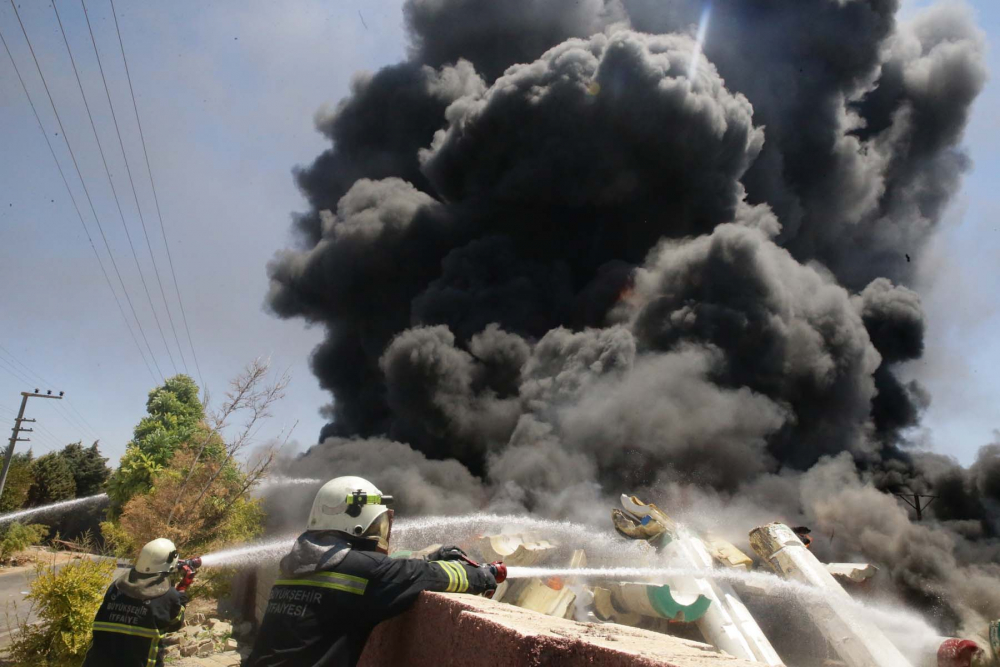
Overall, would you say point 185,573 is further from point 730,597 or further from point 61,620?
point 730,597

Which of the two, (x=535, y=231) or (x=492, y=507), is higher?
(x=535, y=231)

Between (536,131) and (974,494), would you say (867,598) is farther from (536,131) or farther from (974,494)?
(536,131)

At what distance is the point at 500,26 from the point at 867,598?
32.6 m

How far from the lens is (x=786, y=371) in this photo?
64.7 ft

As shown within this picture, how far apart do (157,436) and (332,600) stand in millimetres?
30894

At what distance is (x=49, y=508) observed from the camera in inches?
1258

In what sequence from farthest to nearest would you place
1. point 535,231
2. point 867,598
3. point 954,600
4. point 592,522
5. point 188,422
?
point 188,422 → point 535,231 → point 592,522 → point 954,600 → point 867,598

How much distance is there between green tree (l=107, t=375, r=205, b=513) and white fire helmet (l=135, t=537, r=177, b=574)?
61.8 ft

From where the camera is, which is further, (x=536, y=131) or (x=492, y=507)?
(x=536, y=131)

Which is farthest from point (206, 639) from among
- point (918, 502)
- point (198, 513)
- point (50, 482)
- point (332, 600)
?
point (50, 482)

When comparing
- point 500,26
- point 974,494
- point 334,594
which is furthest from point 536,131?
point 334,594

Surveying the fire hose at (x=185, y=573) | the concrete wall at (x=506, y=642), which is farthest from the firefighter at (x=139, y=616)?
the concrete wall at (x=506, y=642)

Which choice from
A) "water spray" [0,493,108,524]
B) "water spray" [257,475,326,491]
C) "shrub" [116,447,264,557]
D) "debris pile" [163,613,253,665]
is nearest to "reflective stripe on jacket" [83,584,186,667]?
"debris pile" [163,613,253,665]

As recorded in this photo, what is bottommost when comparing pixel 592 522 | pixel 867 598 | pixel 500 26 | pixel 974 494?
pixel 867 598
